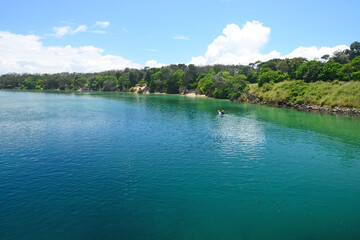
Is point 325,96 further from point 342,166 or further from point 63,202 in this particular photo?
point 63,202

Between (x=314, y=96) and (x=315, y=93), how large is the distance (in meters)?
1.96

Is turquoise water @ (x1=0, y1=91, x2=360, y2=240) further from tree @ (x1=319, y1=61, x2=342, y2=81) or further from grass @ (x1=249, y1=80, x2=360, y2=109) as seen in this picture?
tree @ (x1=319, y1=61, x2=342, y2=81)

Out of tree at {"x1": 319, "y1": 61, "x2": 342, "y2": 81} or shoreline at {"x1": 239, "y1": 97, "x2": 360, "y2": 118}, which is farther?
tree at {"x1": 319, "y1": 61, "x2": 342, "y2": 81}

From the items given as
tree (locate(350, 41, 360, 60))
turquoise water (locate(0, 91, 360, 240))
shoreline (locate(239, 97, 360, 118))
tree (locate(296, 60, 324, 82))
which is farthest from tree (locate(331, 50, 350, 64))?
turquoise water (locate(0, 91, 360, 240))

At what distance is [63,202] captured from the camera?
1967cm

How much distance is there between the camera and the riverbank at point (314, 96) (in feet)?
269

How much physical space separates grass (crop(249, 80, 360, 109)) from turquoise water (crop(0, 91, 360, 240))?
4964 cm

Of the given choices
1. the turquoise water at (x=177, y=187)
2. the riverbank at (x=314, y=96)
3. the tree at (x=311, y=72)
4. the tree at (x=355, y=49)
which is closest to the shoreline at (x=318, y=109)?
the riverbank at (x=314, y=96)

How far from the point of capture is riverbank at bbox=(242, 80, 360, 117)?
82.1 meters

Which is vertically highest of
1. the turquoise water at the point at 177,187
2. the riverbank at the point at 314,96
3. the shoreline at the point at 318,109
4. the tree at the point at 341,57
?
the tree at the point at 341,57

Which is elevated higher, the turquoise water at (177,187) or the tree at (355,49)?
the tree at (355,49)

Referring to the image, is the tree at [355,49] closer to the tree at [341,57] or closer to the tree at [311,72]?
the tree at [341,57]

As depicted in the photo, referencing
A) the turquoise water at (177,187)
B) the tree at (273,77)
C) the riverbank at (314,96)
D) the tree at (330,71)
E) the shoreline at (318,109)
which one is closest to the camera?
the turquoise water at (177,187)

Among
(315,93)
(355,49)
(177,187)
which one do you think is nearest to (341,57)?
(355,49)
